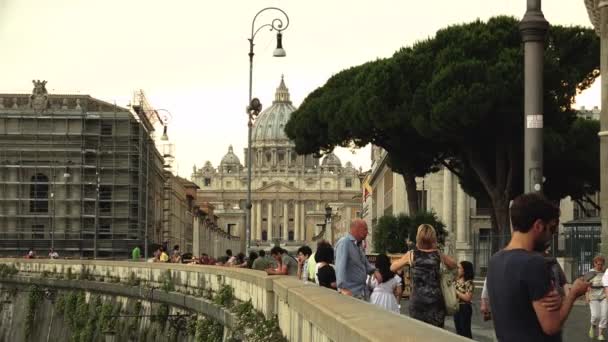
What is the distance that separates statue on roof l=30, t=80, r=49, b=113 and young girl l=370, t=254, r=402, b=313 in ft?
235

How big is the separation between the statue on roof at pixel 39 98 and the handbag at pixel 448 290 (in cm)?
7314

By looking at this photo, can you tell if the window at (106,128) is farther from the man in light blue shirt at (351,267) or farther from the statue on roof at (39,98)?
the man in light blue shirt at (351,267)

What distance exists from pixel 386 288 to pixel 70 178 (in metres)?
70.6

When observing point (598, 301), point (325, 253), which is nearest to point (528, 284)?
point (325, 253)

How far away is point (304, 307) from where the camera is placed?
36.9 ft

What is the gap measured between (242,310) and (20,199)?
65.5 meters

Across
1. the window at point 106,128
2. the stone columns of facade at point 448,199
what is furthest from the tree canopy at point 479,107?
the window at point 106,128

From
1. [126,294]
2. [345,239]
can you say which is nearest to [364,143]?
[126,294]

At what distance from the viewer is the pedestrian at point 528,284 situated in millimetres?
6660

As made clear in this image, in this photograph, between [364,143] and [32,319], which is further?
[364,143]

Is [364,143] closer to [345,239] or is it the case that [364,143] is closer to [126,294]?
[126,294]

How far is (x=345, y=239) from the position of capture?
14.7 meters

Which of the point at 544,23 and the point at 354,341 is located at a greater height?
the point at 544,23

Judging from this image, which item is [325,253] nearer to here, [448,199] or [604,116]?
[604,116]
